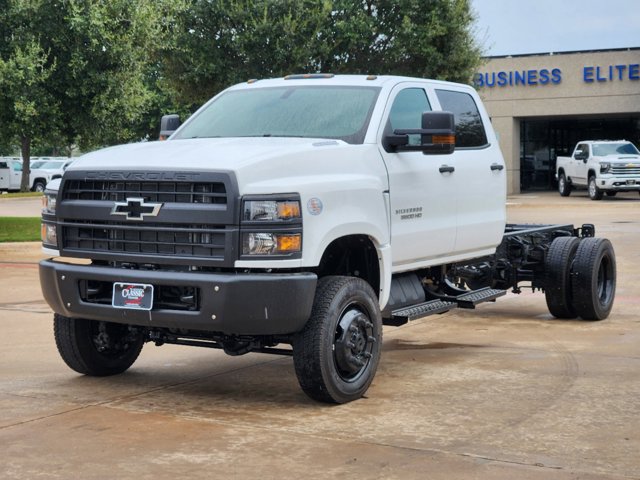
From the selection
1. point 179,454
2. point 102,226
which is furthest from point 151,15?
point 179,454

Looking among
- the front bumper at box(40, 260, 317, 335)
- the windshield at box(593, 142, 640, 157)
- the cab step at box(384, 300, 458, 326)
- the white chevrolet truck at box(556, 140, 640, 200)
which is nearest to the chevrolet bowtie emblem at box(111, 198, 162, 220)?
the front bumper at box(40, 260, 317, 335)

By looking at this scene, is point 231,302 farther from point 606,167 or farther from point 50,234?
point 606,167

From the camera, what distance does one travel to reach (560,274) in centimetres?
1047

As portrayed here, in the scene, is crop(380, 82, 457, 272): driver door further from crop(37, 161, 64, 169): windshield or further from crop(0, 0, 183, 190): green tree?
crop(37, 161, 64, 169): windshield

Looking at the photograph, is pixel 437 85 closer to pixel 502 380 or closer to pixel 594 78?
pixel 502 380

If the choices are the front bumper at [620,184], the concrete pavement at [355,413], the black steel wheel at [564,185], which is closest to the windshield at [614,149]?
the front bumper at [620,184]

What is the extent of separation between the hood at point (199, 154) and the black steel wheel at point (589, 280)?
13.2 feet

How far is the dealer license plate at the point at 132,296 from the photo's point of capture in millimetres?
6707

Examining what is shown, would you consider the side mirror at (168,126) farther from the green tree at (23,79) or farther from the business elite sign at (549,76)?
the business elite sign at (549,76)

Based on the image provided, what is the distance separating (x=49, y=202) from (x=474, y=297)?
354 cm

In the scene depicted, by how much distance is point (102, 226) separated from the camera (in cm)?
695

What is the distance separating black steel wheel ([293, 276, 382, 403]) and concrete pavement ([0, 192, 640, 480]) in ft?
0.47

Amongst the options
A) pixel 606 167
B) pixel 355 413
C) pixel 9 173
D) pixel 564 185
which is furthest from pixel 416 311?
pixel 9 173

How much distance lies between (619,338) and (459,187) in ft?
7.34
